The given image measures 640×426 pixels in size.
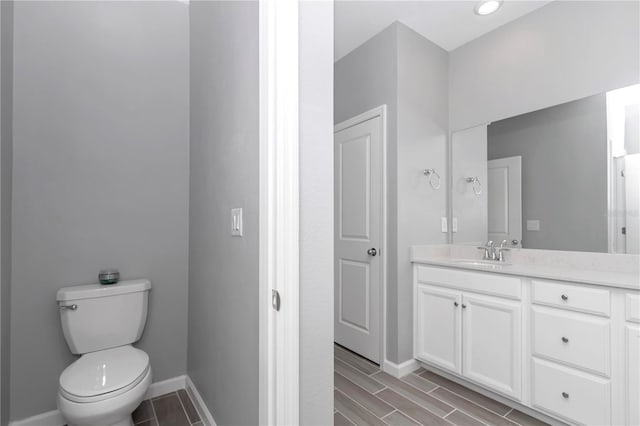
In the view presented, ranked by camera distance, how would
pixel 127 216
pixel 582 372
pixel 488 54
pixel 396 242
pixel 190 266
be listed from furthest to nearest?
pixel 488 54, pixel 396 242, pixel 190 266, pixel 127 216, pixel 582 372

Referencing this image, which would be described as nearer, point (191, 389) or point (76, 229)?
point (76, 229)

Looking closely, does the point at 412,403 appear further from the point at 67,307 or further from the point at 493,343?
the point at 67,307

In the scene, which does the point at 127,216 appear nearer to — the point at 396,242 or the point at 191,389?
the point at 191,389

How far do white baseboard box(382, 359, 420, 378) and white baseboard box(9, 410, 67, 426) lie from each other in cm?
199

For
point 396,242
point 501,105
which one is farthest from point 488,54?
point 396,242

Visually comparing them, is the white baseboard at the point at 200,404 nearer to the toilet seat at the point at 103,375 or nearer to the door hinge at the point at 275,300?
the toilet seat at the point at 103,375

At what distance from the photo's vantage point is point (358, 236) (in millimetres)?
2562

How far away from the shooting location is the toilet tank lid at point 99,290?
5.08 ft

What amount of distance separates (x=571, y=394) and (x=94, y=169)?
286 centimetres

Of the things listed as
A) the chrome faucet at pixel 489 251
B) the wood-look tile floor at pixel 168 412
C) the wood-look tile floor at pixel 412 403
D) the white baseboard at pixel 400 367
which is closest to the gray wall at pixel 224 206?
the wood-look tile floor at pixel 168 412

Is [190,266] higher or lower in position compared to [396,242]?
lower

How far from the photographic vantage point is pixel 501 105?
7.56 ft

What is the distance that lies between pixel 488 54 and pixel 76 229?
3.10m

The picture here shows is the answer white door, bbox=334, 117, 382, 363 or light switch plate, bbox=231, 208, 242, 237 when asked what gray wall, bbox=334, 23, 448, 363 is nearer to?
white door, bbox=334, 117, 382, 363
